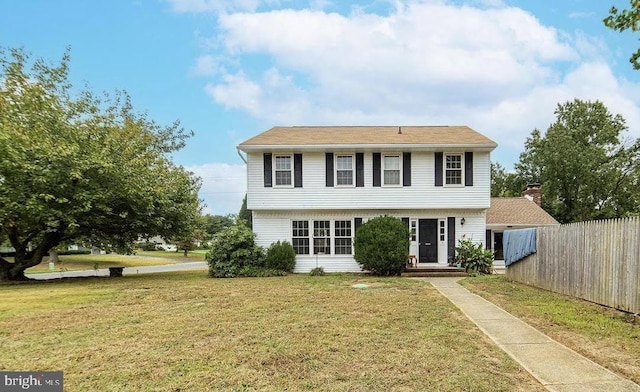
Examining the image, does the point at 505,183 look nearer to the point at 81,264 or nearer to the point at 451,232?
the point at 451,232

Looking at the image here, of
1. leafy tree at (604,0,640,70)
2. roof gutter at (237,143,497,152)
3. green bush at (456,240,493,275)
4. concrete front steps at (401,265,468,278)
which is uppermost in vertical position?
leafy tree at (604,0,640,70)

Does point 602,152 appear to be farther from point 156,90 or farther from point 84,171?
point 84,171

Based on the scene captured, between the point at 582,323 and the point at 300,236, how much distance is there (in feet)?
36.8

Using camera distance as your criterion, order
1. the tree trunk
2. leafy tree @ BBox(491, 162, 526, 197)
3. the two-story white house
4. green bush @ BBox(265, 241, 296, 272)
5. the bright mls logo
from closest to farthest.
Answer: the bright mls logo
the tree trunk
green bush @ BBox(265, 241, 296, 272)
the two-story white house
leafy tree @ BBox(491, 162, 526, 197)

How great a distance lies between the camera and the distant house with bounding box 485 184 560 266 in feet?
65.5

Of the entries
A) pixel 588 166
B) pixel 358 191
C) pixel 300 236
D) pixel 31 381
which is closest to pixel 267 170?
pixel 300 236

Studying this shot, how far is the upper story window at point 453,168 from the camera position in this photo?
16.5 metres

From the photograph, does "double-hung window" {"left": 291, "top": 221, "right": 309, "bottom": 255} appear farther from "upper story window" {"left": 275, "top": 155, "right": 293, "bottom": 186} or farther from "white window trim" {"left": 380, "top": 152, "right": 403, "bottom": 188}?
A: "white window trim" {"left": 380, "top": 152, "right": 403, "bottom": 188}

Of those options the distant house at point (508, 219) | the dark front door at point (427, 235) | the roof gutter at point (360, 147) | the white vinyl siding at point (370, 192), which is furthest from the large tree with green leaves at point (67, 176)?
the distant house at point (508, 219)

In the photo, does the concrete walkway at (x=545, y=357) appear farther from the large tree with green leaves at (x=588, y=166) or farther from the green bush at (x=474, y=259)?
the large tree with green leaves at (x=588, y=166)

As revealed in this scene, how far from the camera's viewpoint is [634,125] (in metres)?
33.0

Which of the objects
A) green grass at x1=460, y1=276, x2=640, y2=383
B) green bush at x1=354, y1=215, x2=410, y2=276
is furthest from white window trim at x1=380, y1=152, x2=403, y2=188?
green grass at x1=460, y1=276, x2=640, y2=383

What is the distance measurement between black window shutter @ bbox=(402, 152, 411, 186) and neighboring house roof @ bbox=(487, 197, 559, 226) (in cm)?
615

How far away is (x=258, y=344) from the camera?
5805mm
